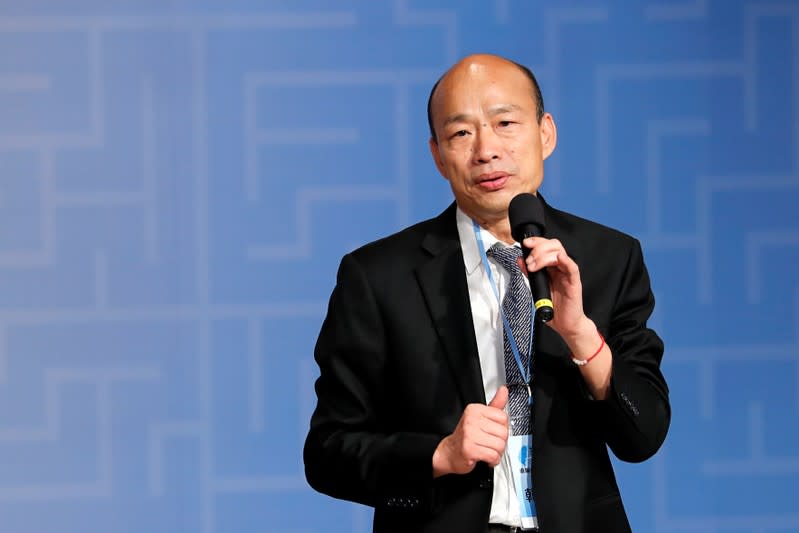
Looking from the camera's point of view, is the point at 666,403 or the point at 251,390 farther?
the point at 251,390

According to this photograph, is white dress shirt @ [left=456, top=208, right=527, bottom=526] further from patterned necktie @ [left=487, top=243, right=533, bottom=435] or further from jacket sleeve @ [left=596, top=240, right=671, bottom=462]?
jacket sleeve @ [left=596, top=240, right=671, bottom=462]

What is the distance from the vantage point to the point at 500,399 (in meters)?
1.58

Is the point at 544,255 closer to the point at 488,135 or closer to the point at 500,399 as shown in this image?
the point at 500,399

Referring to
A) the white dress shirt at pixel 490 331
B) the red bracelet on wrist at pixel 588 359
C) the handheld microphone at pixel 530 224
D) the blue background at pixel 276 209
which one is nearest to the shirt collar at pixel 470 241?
the white dress shirt at pixel 490 331

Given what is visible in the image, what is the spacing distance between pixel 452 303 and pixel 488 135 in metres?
0.24

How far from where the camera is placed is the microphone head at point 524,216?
1.63m

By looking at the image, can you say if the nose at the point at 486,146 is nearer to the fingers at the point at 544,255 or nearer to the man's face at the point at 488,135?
the man's face at the point at 488,135

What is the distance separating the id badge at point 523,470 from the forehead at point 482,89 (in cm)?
47

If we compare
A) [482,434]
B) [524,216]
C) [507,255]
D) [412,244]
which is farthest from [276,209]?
[482,434]

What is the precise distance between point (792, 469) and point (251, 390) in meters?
1.28

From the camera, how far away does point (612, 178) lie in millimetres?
2938

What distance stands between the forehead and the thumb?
1.43 feet

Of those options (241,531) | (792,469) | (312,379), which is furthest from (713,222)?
(241,531)

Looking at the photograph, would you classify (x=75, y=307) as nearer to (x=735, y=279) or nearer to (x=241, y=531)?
(x=241, y=531)
